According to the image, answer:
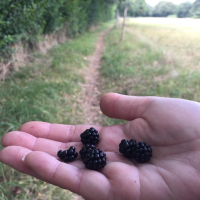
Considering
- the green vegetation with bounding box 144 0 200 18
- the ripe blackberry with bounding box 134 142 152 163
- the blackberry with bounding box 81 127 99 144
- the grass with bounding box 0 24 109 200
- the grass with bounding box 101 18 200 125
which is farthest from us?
the grass with bounding box 101 18 200 125

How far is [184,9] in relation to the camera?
442 cm

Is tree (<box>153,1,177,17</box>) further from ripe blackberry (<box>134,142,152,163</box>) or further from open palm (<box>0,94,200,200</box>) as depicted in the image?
ripe blackberry (<box>134,142,152,163</box>)

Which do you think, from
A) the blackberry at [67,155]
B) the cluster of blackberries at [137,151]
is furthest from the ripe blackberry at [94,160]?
the cluster of blackberries at [137,151]

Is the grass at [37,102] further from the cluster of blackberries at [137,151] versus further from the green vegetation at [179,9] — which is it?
the green vegetation at [179,9]

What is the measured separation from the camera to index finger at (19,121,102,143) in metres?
2.17

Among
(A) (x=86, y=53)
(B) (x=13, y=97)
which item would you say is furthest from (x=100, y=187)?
(A) (x=86, y=53)

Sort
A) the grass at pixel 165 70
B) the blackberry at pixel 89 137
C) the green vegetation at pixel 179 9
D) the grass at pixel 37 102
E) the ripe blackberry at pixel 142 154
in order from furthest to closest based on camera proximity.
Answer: the grass at pixel 165 70 < the green vegetation at pixel 179 9 < the grass at pixel 37 102 < the blackberry at pixel 89 137 < the ripe blackberry at pixel 142 154

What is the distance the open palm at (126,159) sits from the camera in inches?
54.6

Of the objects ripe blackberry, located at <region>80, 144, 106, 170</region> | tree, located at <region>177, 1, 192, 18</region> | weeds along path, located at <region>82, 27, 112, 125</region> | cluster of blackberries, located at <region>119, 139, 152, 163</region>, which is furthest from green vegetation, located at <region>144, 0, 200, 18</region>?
ripe blackberry, located at <region>80, 144, 106, 170</region>

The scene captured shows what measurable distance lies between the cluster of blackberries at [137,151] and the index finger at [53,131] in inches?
27.9

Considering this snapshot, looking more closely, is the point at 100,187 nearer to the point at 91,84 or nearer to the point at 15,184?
the point at 15,184

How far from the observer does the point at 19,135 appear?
1.97 metres

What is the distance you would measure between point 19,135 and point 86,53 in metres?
7.74

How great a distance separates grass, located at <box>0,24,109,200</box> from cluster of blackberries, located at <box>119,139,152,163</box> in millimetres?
1159
